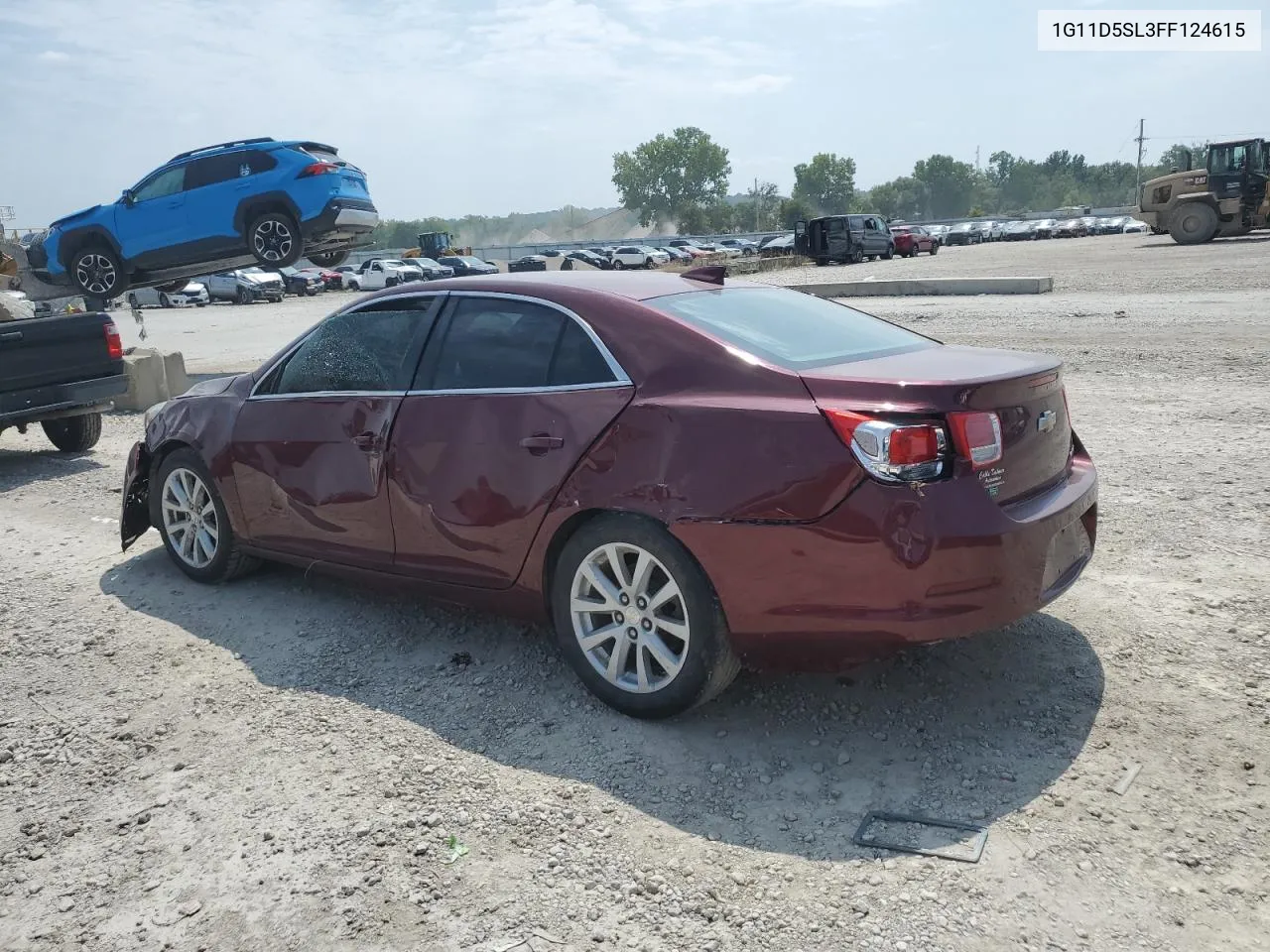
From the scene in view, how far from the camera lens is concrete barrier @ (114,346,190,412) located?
42.3 feet

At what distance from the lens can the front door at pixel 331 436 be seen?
4.64 metres

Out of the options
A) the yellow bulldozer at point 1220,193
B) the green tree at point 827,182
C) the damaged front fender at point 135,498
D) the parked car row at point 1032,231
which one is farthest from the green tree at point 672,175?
the damaged front fender at point 135,498

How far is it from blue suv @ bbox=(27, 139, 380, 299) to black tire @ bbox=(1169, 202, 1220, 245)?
26307 millimetres

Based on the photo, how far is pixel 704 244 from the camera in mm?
79000

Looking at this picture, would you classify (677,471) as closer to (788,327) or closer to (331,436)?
(788,327)

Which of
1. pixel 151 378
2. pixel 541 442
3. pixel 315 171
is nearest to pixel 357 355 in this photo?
pixel 541 442

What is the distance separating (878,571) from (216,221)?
16006 mm

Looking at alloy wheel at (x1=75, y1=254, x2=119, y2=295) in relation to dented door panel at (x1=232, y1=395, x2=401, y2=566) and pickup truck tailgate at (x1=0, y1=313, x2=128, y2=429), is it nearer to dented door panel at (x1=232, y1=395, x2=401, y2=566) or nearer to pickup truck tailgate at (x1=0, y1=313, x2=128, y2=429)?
pickup truck tailgate at (x1=0, y1=313, x2=128, y2=429)

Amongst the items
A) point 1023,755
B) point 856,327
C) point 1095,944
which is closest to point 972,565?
point 1023,755

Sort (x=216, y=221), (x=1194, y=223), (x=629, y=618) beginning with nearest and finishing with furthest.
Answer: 1. (x=629, y=618)
2. (x=216, y=221)
3. (x=1194, y=223)

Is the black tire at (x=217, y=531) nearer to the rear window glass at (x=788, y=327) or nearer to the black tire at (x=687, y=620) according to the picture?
the black tire at (x=687, y=620)

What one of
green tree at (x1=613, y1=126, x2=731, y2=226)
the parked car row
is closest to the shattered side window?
the parked car row

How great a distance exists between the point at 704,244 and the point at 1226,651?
Result: 3035 inches

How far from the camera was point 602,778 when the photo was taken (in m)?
3.51
